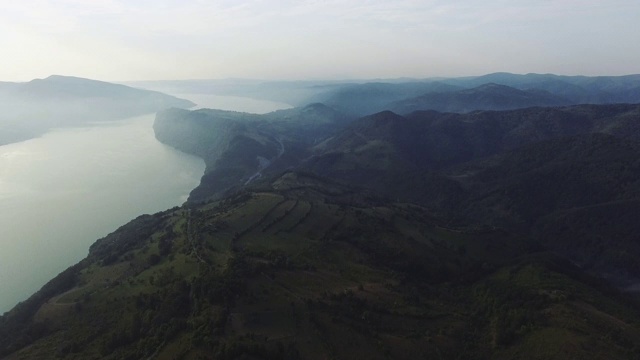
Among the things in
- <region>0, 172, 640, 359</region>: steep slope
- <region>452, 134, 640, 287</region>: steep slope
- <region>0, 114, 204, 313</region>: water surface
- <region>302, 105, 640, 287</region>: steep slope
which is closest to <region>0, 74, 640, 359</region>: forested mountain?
<region>0, 172, 640, 359</region>: steep slope

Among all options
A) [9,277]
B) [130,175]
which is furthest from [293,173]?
[9,277]

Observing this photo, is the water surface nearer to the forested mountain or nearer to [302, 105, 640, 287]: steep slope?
the forested mountain

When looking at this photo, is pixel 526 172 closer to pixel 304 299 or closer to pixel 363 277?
pixel 363 277

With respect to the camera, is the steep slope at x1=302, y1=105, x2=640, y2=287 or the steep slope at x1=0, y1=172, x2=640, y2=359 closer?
the steep slope at x1=0, y1=172, x2=640, y2=359

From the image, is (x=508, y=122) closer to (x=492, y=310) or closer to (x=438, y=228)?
(x=438, y=228)

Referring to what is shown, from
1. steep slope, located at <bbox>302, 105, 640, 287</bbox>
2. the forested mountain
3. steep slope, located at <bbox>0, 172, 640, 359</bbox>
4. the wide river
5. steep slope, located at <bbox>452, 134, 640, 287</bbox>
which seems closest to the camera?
steep slope, located at <bbox>0, 172, 640, 359</bbox>

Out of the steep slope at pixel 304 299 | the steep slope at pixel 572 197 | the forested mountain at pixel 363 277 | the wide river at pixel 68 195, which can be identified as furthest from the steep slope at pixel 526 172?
the wide river at pixel 68 195
